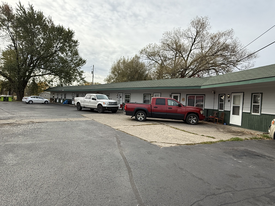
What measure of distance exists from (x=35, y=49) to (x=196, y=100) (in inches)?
1241

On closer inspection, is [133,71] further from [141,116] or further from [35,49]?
[141,116]

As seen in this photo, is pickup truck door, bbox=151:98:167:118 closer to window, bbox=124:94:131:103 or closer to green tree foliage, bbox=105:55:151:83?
window, bbox=124:94:131:103

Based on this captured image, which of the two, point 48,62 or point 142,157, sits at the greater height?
point 48,62

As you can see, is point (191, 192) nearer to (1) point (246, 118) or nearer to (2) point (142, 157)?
(2) point (142, 157)

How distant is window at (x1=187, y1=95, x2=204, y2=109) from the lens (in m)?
14.8

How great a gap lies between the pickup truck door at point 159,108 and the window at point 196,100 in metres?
4.46

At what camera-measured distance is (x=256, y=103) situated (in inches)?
402

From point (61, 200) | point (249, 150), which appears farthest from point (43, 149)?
point (249, 150)

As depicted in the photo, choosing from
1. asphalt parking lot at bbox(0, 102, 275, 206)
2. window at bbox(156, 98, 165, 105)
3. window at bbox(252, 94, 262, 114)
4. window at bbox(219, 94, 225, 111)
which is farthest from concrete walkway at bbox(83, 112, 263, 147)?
window at bbox(219, 94, 225, 111)

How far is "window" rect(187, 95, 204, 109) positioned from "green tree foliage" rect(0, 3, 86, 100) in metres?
28.2

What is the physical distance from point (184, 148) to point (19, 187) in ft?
15.1

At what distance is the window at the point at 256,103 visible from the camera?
10016 mm

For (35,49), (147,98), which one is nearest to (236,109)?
(147,98)

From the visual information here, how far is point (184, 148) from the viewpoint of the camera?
18.8ft
